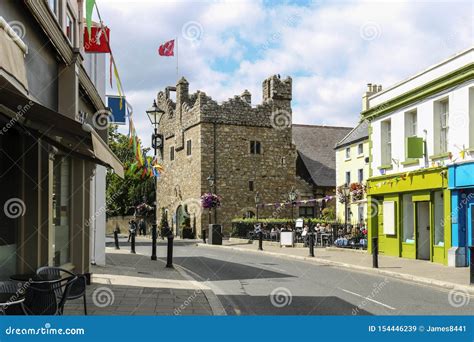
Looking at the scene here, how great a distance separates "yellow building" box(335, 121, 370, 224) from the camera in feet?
135

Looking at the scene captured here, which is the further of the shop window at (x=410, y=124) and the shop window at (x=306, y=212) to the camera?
the shop window at (x=306, y=212)

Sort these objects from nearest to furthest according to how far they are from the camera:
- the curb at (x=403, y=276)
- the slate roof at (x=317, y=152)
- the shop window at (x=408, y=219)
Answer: the curb at (x=403, y=276) → the shop window at (x=408, y=219) → the slate roof at (x=317, y=152)

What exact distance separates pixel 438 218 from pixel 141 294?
41.3ft

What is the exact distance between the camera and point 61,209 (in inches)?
469

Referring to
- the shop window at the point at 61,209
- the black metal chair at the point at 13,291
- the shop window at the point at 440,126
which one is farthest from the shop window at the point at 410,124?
the black metal chair at the point at 13,291

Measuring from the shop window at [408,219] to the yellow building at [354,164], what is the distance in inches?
658

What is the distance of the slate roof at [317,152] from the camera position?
4983 cm

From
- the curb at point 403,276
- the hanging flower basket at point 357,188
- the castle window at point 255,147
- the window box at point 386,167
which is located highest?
the castle window at point 255,147

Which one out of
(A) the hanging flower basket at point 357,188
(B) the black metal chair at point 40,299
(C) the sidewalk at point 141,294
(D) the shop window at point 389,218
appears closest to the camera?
(B) the black metal chair at point 40,299

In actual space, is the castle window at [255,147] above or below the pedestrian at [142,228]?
above

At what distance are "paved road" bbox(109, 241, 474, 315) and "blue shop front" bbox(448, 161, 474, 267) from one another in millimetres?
3400

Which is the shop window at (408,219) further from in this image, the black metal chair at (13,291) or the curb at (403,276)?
the black metal chair at (13,291)

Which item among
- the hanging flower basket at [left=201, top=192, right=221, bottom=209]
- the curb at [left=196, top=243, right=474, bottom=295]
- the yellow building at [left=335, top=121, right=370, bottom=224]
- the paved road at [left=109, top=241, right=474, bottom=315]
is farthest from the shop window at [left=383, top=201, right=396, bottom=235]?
the hanging flower basket at [left=201, top=192, right=221, bottom=209]

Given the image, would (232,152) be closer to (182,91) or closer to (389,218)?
(182,91)
